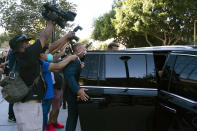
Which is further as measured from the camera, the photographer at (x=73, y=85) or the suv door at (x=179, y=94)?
the photographer at (x=73, y=85)

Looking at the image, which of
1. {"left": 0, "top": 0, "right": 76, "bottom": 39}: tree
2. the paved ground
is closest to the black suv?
the paved ground

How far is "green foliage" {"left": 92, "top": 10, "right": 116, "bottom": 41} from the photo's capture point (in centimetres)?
3634

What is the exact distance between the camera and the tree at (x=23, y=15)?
59.1ft

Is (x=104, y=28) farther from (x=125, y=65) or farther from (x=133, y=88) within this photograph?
(x=133, y=88)

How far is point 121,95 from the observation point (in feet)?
10.0

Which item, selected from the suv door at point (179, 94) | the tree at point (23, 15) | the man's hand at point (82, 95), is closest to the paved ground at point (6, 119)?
the man's hand at point (82, 95)

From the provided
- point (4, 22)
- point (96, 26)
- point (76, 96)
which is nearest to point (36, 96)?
point (76, 96)

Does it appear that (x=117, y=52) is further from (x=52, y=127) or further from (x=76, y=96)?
(x=52, y=127)

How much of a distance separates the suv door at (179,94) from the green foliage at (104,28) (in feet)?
106

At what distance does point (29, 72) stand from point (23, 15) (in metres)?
16.7

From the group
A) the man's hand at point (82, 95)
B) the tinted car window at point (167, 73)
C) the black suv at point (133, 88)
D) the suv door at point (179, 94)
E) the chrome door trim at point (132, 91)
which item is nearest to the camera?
the suv door at point (179, 94)

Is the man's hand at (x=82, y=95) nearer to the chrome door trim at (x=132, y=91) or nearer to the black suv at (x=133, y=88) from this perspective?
the black suv at (x=133, y=88)

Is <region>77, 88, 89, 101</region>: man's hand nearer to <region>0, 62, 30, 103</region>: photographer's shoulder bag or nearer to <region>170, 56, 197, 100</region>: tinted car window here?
<region>0, 62, 30, 103</region>: photographer's shoulder bag

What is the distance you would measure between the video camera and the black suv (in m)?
0.74
